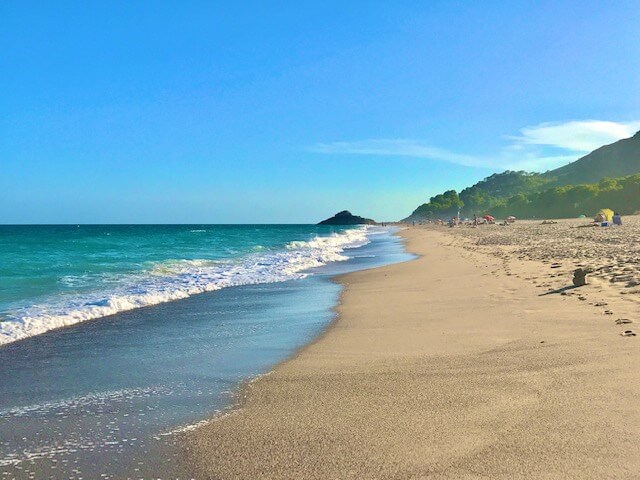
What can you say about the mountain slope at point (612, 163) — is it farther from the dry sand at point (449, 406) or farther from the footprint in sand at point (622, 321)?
the dry sand at point (449, 406)

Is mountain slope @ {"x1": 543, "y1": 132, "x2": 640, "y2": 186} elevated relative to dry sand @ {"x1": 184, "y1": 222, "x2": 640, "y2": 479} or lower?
elevated

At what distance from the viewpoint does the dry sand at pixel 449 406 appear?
3301 mm

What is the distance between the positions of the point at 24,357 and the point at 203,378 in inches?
121

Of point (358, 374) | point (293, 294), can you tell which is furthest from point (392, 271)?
point (358, 374)

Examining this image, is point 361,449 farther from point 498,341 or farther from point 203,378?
point 498,341

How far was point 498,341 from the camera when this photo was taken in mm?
6535

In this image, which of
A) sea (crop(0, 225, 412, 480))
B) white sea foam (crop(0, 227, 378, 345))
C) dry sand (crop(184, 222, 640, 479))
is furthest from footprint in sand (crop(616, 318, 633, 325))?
white sea foam (crop(0, 227, 378, 345))

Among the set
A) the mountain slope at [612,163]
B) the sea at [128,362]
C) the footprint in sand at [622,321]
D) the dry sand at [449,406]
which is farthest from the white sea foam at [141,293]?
the mountain slope at [612,163]

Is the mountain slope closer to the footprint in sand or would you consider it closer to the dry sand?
the footprint in sand

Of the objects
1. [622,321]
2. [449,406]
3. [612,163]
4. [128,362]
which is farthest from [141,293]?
[612,163]

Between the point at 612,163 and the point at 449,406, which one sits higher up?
the point at 612,163

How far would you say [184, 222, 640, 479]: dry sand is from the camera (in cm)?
330

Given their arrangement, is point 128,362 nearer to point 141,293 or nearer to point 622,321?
point 622,321

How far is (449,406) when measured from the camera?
4316mm
